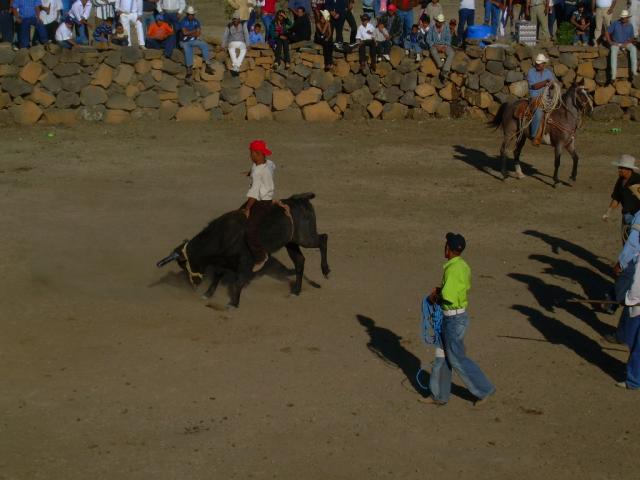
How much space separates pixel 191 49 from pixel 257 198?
1217cm

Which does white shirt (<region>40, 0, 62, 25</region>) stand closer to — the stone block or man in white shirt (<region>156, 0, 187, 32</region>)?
man in white shirt (<region>156, 0, 187, 32</region>)

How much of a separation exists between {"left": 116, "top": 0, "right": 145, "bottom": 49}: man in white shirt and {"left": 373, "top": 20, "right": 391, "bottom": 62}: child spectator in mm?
5533

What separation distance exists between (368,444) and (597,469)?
193 centimetres

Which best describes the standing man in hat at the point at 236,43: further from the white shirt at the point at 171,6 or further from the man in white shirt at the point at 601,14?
the man in white shirt at the point at 601,14

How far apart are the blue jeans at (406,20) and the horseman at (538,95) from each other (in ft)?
18.3

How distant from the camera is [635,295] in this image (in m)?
9.74

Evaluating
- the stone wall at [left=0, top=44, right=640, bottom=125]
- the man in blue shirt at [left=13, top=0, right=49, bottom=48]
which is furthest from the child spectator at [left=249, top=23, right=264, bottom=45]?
the man in blue shirt at [left=13, top=0, right=49, bottom=48]

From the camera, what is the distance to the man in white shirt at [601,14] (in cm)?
2433

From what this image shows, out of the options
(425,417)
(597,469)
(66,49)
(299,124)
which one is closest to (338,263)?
(425,417)

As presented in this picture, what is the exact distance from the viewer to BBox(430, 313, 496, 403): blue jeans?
29.8ft

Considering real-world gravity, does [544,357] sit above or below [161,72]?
below

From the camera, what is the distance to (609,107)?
78.9ft

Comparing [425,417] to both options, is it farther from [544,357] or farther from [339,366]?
[544,357]

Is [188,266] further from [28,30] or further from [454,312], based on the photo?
[28,30]
